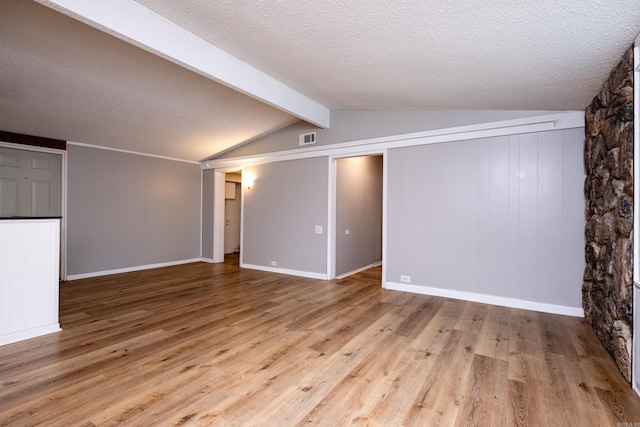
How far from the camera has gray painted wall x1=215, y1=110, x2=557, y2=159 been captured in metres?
4.09

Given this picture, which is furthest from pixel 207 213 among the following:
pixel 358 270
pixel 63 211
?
pixel 358 270

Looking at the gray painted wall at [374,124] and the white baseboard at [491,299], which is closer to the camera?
the white baseboard at [491,299]

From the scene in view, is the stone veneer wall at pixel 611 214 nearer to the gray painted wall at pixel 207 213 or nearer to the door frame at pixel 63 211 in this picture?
the gray painted wall at pixel 207 213

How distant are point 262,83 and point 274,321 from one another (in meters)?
2.80

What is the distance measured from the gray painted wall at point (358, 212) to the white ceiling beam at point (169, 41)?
222cm

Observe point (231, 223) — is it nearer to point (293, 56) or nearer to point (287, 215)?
point (287, 215)

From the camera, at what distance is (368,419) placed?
1.74 metres

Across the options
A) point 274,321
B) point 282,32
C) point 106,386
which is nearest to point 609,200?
point 282,32

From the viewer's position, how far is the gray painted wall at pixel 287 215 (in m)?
5.45

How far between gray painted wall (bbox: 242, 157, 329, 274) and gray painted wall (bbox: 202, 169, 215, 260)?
3.86ft

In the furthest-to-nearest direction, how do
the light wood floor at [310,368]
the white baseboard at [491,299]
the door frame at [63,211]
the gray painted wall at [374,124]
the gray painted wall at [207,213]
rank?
the gray painted wall at [207,213] < the door frame at [63,211] < the gray painted wall at [374,124] < the white baseboard at [491,299] < the light wood floor at [310,368]

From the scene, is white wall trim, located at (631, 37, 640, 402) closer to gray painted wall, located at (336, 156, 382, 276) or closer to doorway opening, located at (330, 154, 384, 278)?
doorway opening, located at (330, 154, 384, 278)

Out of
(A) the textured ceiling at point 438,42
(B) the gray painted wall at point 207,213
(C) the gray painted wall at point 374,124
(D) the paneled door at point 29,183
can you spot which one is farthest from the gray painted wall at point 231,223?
(A) the textured ceiling at point 438,42

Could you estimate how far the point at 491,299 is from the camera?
3977 millimetres
